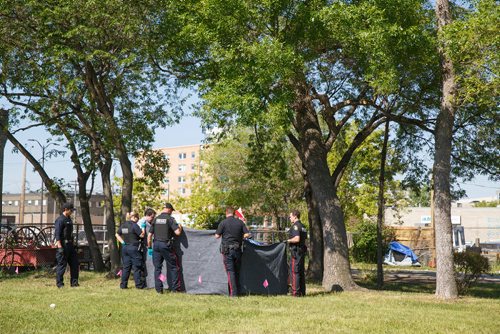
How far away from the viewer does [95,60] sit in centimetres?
2050

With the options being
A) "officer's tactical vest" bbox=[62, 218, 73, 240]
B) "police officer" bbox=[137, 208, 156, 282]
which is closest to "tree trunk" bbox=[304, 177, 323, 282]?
"police officer" bbox=[137, 208, 156, 282]

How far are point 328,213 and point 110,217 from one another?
8.17m

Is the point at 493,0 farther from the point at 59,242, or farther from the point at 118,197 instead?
the point at 118,197

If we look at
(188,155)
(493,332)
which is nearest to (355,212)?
(493,332)

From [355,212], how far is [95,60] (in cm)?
3190

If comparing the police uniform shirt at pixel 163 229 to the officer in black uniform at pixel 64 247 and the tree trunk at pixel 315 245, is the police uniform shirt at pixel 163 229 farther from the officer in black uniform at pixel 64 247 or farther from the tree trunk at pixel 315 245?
the tree trunk at pixel 315 245

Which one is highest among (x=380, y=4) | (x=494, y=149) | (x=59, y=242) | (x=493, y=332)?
(x=380, y=4)

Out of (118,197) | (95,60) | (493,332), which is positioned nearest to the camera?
(493,332)

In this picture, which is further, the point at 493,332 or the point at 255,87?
the point at 255,87

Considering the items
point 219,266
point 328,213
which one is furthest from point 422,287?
point 219,266

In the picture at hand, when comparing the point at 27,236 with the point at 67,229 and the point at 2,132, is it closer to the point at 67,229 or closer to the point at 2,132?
the point at 2,132

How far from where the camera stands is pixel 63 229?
16.0 meters

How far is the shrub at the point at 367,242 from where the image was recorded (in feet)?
120

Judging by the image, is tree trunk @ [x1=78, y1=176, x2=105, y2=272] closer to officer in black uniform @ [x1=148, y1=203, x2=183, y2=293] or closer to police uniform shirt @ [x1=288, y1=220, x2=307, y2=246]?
officer in black uniform @ [x1=148, y1=203, x2=183, y2=293]
